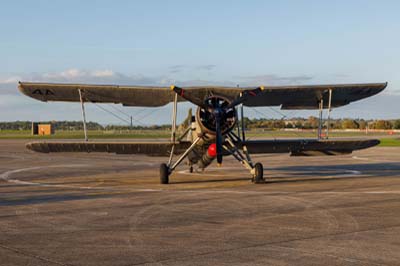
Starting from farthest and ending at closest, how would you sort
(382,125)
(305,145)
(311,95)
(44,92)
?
(382,125), (311,95), (305,145), (44,92)

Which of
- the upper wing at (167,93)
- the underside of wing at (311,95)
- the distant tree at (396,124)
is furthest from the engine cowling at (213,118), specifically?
the distant tree at (396,124)

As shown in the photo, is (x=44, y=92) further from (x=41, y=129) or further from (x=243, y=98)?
(x=41, y=129)

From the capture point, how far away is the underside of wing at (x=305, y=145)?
17078 millimetres

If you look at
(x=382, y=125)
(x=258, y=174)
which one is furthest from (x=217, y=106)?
(x=382, y=125)

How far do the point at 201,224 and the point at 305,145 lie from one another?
910 centimetres

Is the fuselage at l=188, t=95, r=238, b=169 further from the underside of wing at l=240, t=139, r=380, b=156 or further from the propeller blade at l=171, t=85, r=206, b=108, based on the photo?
the underside of wing at l=240, t=139, r=380, b=156

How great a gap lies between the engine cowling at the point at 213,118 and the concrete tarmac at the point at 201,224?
5.79 ft

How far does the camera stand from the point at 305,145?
1728 cm

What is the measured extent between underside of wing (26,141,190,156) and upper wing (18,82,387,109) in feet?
5.60

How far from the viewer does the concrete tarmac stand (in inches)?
260

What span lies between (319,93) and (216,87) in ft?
12.3

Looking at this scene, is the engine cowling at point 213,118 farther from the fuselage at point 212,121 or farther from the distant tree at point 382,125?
the distant tree at point 382,125

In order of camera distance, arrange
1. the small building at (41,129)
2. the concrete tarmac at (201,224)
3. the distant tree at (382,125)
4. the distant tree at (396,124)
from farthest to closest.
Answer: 1. the distant tree at (396,124)
2. the distant tree at (382,125)
3. the small building at (41,129)
4. the concrete tarmac at (201,224)

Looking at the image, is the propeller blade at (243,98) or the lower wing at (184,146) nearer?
the propeller blade at (243,98)
